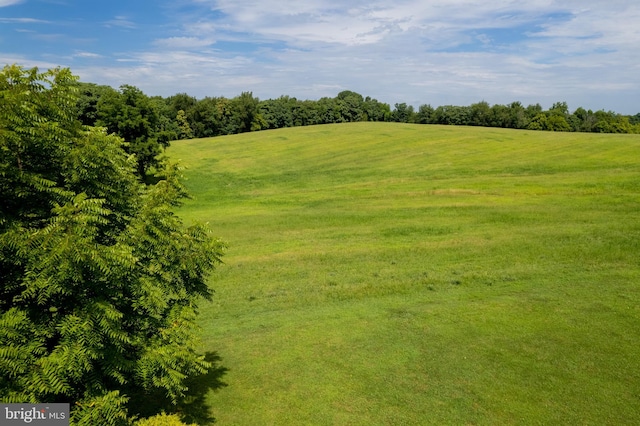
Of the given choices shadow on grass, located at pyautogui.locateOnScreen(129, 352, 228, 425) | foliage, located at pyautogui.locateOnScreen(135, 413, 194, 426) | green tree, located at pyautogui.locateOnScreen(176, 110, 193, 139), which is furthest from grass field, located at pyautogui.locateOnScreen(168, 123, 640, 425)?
green tree, located at pyautogui.locateOnScreen(176, 110, 193, 139)

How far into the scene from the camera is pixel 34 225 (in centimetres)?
843

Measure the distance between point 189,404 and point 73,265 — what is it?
25.8ft

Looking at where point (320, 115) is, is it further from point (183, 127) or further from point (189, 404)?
point (189, 404)

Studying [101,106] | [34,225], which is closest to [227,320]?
[34,225]

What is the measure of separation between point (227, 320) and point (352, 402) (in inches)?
328

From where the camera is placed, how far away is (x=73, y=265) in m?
7.20

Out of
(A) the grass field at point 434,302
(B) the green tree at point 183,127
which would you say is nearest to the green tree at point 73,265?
(A) the grass field at point 434,302

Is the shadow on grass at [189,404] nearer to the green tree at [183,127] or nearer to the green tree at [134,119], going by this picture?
the green tree at [134,119]

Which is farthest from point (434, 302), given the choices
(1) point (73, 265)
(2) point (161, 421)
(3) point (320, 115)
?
(3) point (320, 115)

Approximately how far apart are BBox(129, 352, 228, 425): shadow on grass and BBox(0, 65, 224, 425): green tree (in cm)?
285

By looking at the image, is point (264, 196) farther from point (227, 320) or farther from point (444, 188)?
point (227, 320)

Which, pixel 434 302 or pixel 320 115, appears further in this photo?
pixel 320 115

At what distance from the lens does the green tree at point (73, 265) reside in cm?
730

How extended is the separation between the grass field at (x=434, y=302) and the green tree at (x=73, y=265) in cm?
509
